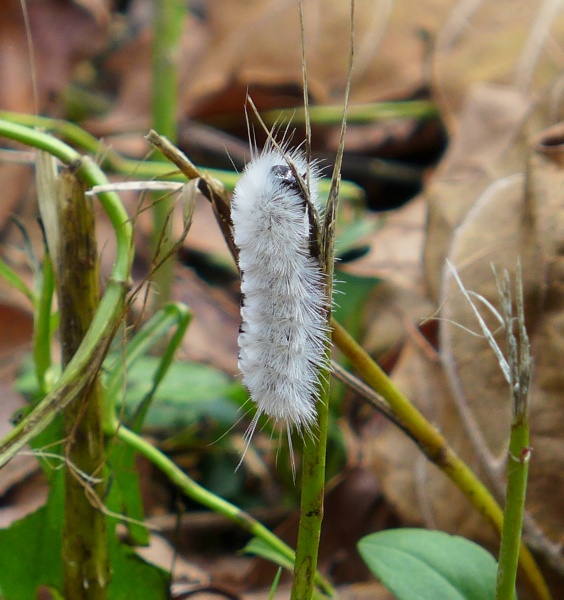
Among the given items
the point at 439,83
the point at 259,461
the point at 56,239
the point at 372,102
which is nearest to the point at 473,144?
the point at 439,83

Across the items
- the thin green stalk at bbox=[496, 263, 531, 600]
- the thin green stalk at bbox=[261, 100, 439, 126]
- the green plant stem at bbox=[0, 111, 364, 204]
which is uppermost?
the thin green stalk at bbox=[261, 100, 439, 126]

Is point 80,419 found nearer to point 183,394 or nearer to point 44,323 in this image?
point 44,323

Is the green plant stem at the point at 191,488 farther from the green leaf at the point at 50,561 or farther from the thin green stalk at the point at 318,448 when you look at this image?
the thin green stalk at the point at 318,448

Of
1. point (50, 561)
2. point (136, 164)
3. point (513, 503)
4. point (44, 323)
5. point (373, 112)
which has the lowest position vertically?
point (50, 561)

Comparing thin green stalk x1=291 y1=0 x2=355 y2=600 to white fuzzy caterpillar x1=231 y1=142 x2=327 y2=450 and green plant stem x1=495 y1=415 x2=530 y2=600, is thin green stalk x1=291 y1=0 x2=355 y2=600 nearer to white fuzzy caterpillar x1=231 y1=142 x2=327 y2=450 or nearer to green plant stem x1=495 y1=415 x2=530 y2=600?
white fuzzy caterpillar x1=231 y1=142 x2=327 y2=450

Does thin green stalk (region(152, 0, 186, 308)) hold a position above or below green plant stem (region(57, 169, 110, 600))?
above

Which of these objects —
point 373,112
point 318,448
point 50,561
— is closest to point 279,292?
point 318,448

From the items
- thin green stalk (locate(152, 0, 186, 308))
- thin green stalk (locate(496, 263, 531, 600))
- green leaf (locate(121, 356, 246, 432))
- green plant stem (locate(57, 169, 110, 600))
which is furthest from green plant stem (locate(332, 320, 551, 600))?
thin green stalk (locate(152, 0, 186, 308))

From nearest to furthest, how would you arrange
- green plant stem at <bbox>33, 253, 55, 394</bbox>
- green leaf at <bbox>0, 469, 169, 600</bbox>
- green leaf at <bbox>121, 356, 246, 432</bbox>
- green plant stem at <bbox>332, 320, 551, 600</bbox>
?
green plant stem at <bbox>332, 320, 551, 600</bbox>, green plant stem at <bbox>33, 253, 55, 394</bbox>, green leaf at <bbox>0, 469, 169, 600</bbox>, green leaf at <bbox>121, 356, 246, 432</bbox>
